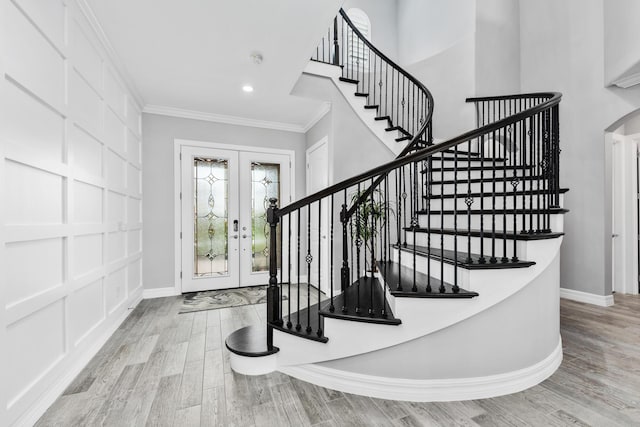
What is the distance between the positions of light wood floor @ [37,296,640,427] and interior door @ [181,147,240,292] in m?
1.80

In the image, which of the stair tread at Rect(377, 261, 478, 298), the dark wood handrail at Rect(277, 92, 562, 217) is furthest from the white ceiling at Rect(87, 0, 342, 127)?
the stair tread at Rect(377, 261, 478, 298)

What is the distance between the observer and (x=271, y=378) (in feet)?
6.70

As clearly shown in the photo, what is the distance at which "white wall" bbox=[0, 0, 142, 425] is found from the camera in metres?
1.50

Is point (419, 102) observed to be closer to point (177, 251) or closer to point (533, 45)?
point (533, 45)

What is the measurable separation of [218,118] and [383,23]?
3.89 metres

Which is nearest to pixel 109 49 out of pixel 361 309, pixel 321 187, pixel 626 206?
pixel 321 187

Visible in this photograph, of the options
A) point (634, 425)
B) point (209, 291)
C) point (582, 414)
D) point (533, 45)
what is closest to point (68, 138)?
point (209, 291)

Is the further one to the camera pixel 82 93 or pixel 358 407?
pixel 82 93

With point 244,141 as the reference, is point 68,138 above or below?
below

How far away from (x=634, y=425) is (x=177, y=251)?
15.0 ft

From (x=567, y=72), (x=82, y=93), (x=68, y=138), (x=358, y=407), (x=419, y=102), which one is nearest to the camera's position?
(x=358, y=407)

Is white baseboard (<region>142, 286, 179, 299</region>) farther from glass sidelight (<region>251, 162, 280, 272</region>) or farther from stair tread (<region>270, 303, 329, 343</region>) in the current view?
stair tread (<region>270, 303, 329, 343</region>)

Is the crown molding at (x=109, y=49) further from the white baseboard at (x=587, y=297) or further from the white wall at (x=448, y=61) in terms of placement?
the white baseboard at (x=587, y=297)

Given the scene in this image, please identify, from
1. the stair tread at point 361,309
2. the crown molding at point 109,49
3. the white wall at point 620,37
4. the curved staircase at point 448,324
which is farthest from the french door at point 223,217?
the white wall at point 620,37
